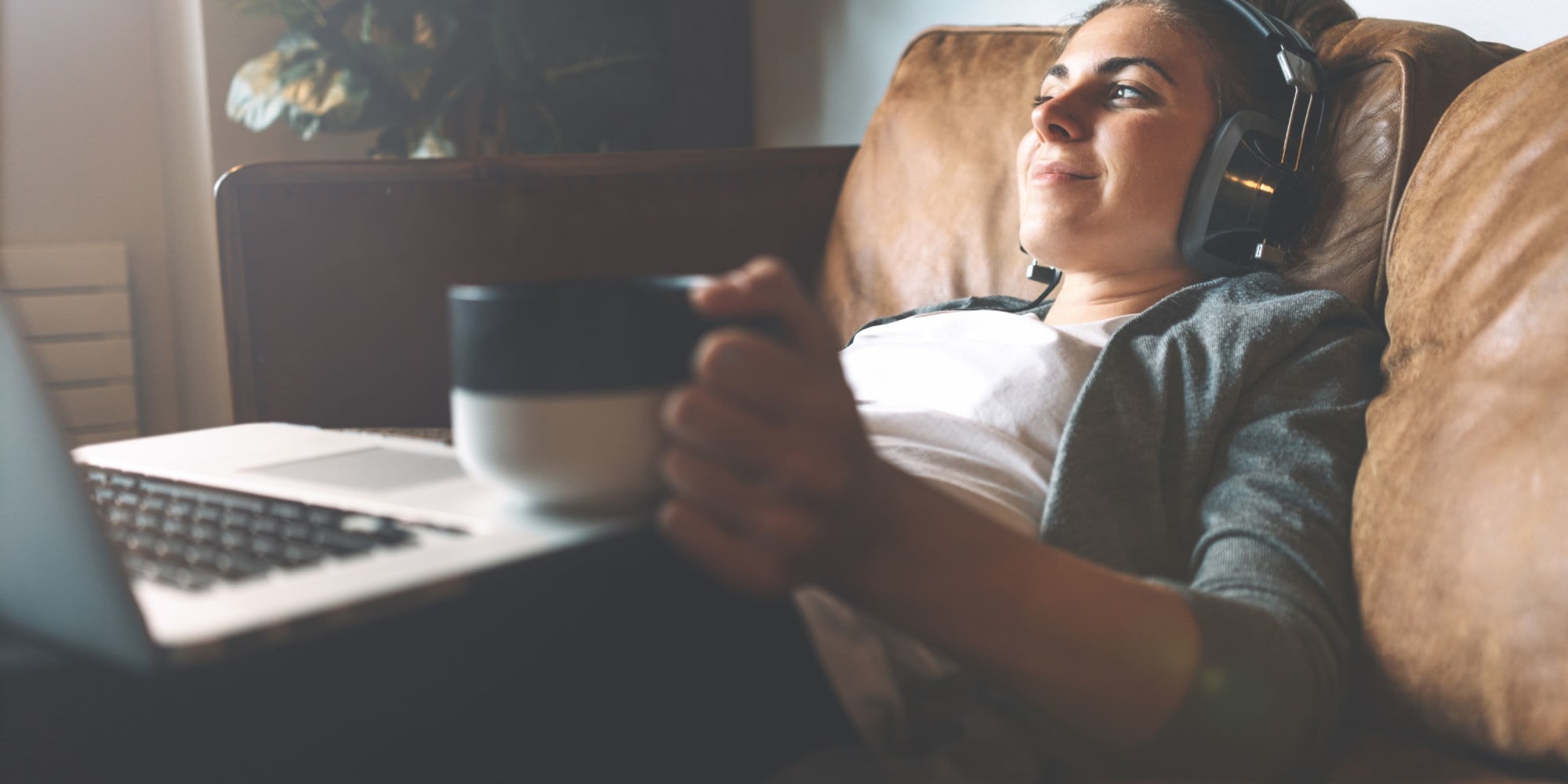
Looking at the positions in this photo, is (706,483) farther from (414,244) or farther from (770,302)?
(414,244)

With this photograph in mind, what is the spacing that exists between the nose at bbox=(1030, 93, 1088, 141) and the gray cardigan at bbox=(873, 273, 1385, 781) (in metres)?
0.21

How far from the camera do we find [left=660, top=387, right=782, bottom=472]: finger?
39 centimetres

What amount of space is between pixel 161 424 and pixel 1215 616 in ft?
9.32

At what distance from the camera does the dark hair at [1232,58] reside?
3.57ft

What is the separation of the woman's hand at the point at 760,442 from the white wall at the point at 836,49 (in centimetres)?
154

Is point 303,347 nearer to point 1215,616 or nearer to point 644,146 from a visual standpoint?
point 1215,616

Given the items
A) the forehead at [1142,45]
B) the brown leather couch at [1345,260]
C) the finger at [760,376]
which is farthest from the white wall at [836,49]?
the finger at [760,376]

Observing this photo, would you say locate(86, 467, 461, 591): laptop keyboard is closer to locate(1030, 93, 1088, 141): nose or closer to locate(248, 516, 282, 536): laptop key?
locate(248, 516, 282, 536): laptop key

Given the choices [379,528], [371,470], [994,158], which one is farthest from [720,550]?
[994,158]

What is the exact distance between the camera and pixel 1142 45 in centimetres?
110

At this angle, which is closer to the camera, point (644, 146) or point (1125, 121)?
point (1125, 121)

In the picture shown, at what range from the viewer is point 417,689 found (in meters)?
0.42

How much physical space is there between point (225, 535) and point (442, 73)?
2.17 metres

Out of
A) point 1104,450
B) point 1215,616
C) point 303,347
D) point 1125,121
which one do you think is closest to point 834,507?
point 1215,616
